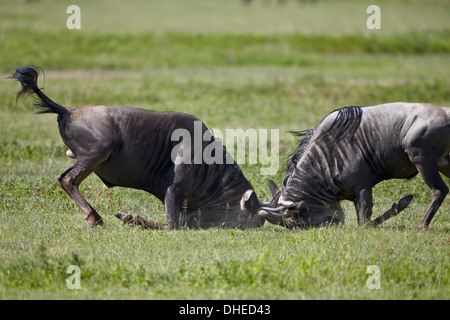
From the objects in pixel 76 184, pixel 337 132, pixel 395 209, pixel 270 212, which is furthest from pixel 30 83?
pixel 395 209

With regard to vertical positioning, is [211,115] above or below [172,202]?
above

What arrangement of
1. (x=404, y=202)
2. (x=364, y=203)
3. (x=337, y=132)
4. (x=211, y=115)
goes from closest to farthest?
1. (x=404, y=202)
2. (x=364, y=203)
3. (x=337, y=132)
4. (x=211, y=115)

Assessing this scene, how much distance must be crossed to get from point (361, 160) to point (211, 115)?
28.7ft

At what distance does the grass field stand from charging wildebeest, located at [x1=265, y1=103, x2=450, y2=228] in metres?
0.34

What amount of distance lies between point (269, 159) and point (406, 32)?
22.6 meters

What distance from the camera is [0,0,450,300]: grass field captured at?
6664 millimetres

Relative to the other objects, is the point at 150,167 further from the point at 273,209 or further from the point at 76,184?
the point at 273,209

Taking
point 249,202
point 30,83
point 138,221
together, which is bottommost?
point 138,221

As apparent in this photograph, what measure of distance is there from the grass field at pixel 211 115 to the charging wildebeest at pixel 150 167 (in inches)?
14.8

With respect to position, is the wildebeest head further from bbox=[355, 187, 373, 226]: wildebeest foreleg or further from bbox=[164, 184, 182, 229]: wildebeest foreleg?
bbox=[164, 184, 182, 229]: wildebeest foreleg

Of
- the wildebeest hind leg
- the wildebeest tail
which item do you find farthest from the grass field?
the wildebeest tail

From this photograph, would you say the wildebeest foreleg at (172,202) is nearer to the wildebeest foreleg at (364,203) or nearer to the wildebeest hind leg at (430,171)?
the wildebeest foreleg at (364,203)

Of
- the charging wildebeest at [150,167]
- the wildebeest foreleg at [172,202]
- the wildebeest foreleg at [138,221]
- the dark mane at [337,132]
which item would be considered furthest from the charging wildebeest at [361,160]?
the wildebeest foreleg at [138,221]

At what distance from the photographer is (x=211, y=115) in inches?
676
